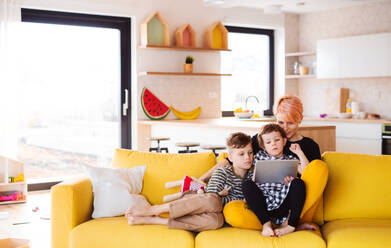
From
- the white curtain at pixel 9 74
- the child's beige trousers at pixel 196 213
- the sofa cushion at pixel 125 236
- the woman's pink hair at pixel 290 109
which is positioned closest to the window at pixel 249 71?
the white curtain at pixel 9 74

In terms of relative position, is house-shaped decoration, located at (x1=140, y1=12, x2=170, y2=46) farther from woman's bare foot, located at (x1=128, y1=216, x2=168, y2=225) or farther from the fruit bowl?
woman's bare foot, located at (x1=128, y1=216, x2=168, y2=225)

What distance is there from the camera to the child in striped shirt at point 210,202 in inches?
123

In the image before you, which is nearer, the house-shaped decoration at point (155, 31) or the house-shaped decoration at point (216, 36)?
the house-shaped decoration at point (155, 31)

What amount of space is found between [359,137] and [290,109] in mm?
4021

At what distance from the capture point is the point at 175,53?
743 centimetres

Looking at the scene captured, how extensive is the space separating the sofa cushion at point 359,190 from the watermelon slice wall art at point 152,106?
160 inches

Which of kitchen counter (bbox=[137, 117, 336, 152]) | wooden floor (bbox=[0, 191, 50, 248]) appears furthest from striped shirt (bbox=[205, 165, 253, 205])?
kitchen counter (bbox=[137, 117, 336, 152])

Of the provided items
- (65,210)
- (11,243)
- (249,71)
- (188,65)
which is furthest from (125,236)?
(249,71)

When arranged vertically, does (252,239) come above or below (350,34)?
below

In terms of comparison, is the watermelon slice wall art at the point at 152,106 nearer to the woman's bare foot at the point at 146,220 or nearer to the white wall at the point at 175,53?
the white wall at the point at 175,53

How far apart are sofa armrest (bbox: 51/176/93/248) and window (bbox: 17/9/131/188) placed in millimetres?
3335

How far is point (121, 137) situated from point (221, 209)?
421 cm

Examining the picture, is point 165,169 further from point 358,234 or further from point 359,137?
point 359,137

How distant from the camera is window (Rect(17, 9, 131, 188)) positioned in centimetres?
657
